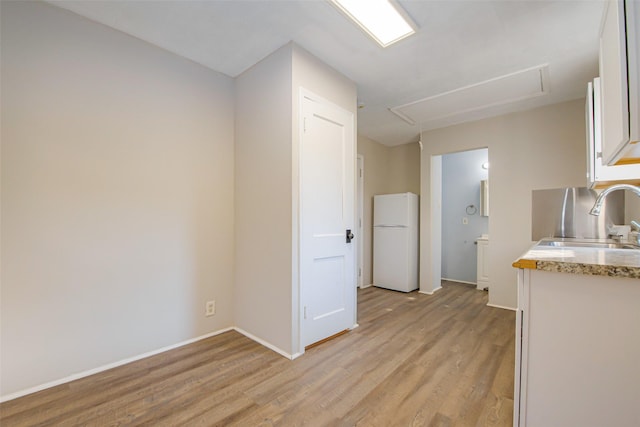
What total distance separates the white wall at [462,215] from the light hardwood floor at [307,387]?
7.76 ft

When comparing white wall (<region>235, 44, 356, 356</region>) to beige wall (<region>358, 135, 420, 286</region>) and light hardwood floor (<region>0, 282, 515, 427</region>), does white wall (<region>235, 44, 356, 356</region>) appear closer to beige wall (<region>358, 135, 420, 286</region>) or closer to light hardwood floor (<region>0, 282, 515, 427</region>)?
light hardwood floor (<region>0, 282, 515, 427</region>)

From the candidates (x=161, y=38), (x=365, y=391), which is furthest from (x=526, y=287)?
(x=161, y=38)

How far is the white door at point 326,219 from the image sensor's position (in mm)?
2312

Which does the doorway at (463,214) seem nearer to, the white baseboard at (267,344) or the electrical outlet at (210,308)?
the white baseboard at (267,344)

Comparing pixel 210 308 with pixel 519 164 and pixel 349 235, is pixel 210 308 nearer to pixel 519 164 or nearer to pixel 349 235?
pixel 349 235

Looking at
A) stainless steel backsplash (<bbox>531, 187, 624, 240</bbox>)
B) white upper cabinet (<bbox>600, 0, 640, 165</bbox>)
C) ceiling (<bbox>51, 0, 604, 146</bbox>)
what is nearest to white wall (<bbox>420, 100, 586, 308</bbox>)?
stainless steel backsplash (<bbox>531, 187, 624, 240</bbox>)

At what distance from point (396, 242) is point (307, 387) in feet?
9.35

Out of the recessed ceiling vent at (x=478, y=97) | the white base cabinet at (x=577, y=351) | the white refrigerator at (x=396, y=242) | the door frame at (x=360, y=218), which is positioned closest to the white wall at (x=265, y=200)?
the white base cabinet at (x=577, y=351)

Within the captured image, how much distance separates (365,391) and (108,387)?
1665mm

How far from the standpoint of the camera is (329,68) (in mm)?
2539

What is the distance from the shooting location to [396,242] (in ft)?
14.0

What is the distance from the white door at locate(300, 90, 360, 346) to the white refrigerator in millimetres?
1650

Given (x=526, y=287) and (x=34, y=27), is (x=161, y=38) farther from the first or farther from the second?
(x=526, y=287)

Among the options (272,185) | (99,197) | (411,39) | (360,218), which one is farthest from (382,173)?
(99,197)
